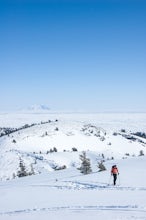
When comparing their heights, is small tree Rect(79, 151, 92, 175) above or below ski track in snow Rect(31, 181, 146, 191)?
below

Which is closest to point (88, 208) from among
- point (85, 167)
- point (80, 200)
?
point (80, 200)

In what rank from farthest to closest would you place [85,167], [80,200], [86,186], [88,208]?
1. [85,167]
2. [86,186]
3. [80,200]
4. [88,208]

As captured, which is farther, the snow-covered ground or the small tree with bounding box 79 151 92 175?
the small tree with bounding box 79 151 92 175

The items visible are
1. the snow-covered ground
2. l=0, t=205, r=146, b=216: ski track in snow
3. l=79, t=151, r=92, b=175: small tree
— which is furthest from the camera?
l=79, t=151, r=92, b=175: small tree

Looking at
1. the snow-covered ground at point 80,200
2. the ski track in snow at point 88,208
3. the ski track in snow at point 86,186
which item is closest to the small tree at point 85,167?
the snow-covered ground at point 80,200

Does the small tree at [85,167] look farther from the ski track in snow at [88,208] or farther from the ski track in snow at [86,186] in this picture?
the ski track in snow at [88,208]

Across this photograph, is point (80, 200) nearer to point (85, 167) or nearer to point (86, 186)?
point (86, 186)

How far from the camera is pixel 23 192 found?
1503 inches

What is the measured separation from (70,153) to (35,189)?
450ft

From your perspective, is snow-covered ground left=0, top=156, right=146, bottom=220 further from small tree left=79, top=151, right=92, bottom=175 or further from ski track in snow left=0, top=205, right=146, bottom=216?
small tree left=79, top=151, right=92, bottom=175

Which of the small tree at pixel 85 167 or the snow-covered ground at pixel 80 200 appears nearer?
the snow-covered ground at pixel 80 200

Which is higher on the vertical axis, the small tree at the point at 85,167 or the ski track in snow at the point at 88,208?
the ski track in snow at the point at 88,208

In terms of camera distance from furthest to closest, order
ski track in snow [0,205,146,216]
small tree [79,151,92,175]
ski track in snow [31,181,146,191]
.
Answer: small tree [79,151,92,175] < ski track in snow [31,181,146,191] < ski track in snow [0,205,146,216]

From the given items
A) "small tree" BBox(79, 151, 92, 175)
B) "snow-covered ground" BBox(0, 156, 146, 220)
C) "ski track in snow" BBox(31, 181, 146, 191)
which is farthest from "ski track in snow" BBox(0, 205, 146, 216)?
"small tree" BBox(79, 151, 92, 175)
